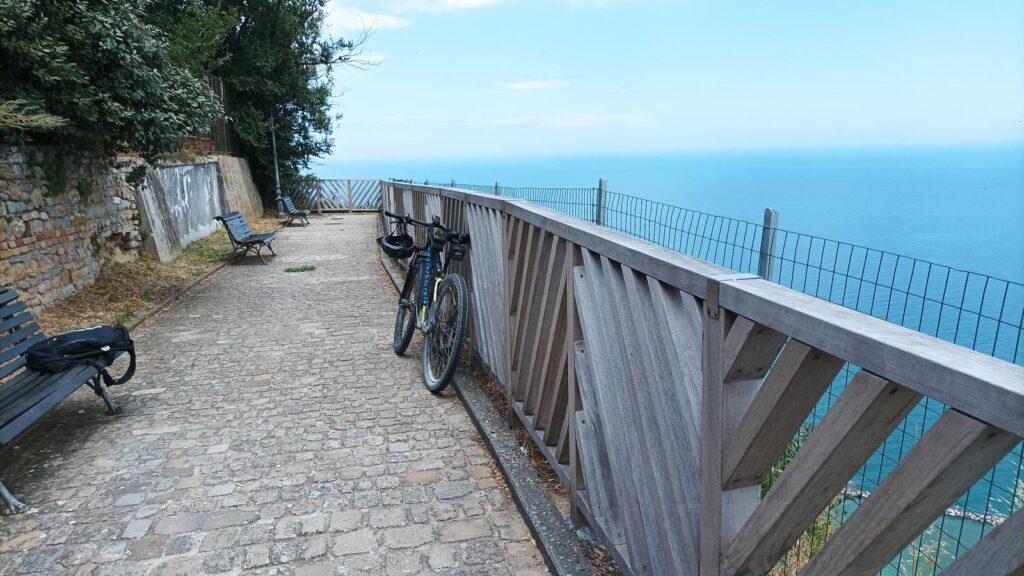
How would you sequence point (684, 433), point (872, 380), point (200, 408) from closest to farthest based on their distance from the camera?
point (872, 380) < point (684, 433) < point (200, 408)

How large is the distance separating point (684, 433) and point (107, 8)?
25.9ft

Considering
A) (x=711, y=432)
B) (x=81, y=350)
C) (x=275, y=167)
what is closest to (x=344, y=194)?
(x=275, y=167)

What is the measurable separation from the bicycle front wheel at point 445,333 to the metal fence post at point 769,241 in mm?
1941

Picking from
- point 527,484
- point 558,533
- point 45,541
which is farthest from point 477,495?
point 45,541

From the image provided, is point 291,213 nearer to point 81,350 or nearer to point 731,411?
point 81,350

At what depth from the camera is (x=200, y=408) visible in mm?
4512

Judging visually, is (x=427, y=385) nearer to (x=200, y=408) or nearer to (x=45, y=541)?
(x=200, y=408)

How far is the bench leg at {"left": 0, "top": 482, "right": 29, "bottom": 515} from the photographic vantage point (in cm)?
312

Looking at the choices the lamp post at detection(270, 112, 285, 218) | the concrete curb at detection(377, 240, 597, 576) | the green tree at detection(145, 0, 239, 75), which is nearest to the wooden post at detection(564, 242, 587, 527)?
the concrete curb at detection(377, 240, 597, 576)

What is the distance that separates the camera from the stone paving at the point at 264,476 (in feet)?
9.11

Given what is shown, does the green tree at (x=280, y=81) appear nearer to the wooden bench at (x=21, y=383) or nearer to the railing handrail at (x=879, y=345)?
the wooden bench at (x=21, y=383)

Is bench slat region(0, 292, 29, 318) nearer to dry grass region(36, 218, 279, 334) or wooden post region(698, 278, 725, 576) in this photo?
dry grass region(36, 218, 279, 334)

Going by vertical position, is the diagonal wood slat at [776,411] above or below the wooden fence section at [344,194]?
above

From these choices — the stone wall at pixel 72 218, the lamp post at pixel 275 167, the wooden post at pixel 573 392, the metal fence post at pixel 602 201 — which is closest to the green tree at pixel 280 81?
the lamp post at pixel 275 167
